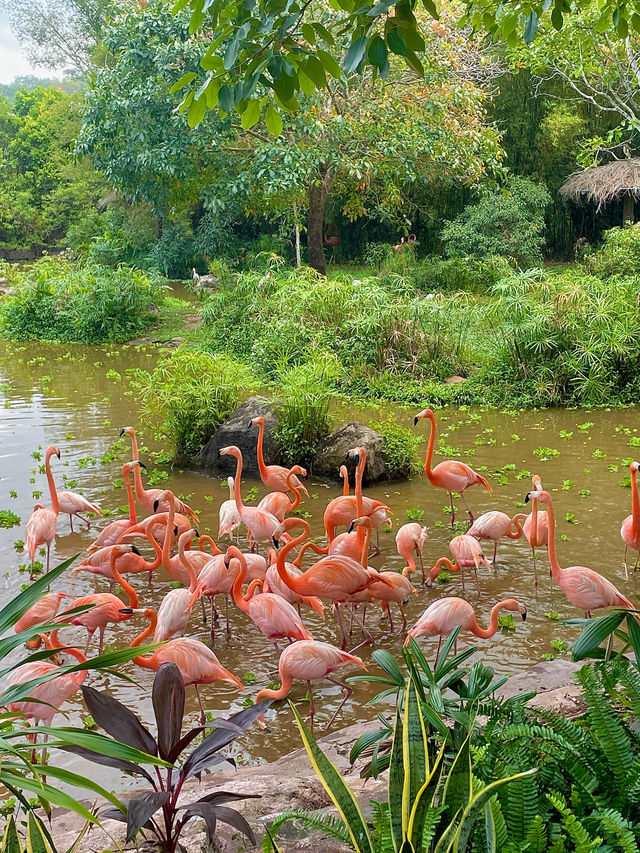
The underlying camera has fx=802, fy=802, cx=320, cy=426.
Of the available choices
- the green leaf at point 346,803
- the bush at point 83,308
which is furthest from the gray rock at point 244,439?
the bush at point 83,308

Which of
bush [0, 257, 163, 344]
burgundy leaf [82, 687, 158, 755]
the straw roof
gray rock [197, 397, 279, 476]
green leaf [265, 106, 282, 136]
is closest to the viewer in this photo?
burgundy leaf [82, 687, 158, 755]

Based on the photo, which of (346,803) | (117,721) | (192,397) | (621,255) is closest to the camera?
(346,803)

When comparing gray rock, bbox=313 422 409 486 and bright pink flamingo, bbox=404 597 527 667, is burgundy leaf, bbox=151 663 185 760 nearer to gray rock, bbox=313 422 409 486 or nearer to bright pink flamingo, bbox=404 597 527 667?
bright pink flamingo, bbox=404 597 527 667

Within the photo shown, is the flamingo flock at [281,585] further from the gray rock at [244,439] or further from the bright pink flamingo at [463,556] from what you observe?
the gray rock at [244,439]

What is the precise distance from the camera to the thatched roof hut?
61.7 feet

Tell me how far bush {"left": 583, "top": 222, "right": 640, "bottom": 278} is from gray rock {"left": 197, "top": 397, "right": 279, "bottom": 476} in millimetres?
9027

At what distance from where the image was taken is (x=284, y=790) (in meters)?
2.60

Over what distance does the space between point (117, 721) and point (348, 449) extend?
5372mm

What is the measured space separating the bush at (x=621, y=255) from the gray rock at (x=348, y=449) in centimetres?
870

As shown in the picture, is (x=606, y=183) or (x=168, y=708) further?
(x=606, y=183)

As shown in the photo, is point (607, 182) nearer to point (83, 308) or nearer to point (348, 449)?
point (83, 308)

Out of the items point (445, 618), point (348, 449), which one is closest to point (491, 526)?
point (445, 618)

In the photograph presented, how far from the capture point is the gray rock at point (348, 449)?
24.2 ft

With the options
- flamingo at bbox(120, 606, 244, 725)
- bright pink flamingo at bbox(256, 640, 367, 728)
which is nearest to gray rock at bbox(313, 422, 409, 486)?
bright pink flamingo at bbox(256, 640, 367, 728)
